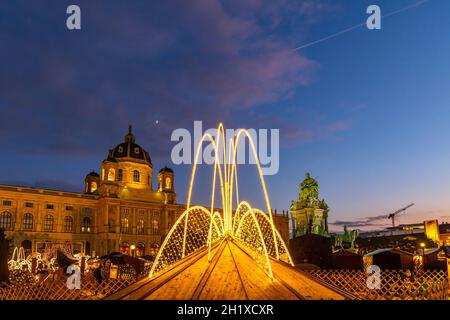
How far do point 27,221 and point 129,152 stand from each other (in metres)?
21.2

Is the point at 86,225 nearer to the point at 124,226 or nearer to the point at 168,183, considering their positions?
the point at 124,226

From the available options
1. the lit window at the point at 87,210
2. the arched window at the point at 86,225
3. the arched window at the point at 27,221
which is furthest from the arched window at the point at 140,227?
the arched window at the point at 27,221

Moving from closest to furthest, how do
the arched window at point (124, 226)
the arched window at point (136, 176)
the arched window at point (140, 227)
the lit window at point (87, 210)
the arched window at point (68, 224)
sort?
the arched window at point (68, 224)
the lit window at point (87, 210)
the arched window at point (124, 226)
the arched window at point (140, 227)
the arched window at point (136, 176)

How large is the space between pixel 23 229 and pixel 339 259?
46.7 meters

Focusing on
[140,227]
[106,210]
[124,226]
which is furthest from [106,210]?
[140,227]

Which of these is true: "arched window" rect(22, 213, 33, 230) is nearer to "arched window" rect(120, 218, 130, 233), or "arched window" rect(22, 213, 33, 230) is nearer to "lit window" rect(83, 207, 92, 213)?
"lit window" rect(83, 207, 92, 213)

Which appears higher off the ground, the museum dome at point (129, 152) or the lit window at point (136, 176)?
Result: the museum dome at point (129, 152)

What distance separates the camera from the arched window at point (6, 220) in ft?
176

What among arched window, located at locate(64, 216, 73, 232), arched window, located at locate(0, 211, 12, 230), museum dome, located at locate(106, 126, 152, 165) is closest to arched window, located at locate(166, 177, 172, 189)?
museum dome, located at locate(106, 126, 152, 165)

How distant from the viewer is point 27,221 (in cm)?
5619

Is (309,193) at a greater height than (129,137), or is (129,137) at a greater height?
(129,137)

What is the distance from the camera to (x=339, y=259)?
28500mm

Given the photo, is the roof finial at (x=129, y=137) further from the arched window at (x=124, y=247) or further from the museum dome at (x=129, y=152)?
the arched window at (x=124, y=247)
